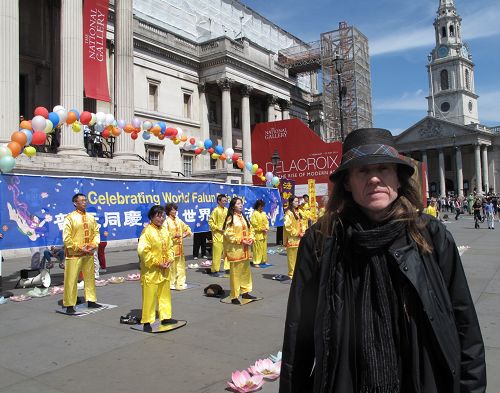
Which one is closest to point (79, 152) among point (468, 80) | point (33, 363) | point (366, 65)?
point (33, 363)

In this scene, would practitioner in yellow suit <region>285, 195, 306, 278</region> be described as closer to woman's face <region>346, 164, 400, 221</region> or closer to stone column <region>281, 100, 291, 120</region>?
woman's face <region>346, 164, 400, 221</region>

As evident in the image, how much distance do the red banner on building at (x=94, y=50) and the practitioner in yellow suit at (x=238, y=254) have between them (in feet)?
48.6

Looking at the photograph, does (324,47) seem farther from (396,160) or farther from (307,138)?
(396,160)

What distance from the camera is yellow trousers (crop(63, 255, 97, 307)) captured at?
7.73m

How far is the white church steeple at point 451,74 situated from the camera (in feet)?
302

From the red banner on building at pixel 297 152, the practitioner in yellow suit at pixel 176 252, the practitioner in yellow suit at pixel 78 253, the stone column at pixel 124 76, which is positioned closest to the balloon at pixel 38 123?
the practitioner in yellow suit at pixel 78 253

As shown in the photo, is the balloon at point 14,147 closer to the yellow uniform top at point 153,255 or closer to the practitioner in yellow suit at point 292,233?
the yellow uniform top at point 153,255

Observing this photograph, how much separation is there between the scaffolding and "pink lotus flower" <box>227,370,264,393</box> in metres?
41.7

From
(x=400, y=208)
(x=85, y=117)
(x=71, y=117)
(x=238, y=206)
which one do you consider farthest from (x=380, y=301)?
(x=85, y=117)

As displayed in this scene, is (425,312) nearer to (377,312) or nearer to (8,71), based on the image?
(377,312)

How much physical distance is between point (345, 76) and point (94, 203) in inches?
1581

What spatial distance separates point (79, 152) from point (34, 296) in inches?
431

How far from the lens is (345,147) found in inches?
86.0

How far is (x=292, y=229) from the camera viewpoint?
10789 mm
